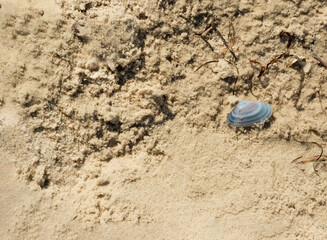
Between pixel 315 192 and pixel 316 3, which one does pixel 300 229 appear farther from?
pixel 316 3

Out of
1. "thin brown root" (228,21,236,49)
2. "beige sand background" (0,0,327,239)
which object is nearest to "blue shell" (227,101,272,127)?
"beige sand background" (0,0,327,239)

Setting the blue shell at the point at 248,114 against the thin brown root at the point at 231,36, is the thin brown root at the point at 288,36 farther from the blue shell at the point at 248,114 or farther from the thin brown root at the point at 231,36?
the blue shell at the point at 248,114

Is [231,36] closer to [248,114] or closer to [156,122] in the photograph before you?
[248,114]

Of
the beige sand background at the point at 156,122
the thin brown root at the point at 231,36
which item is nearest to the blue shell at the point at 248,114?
the beige sand background at the point at 156,122

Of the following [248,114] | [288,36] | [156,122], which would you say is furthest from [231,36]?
[156,122]

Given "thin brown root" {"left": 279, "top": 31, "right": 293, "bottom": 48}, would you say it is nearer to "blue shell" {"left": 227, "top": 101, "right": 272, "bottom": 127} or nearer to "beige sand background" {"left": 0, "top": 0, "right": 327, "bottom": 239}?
"beige sand background" {"left": 0, "top": 0, "right": 327, "bottom": 239}
